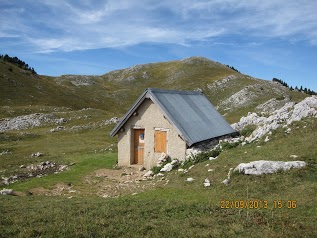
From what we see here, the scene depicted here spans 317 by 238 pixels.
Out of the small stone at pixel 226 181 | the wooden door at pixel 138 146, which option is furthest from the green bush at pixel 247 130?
the small stone at pixel 226 181

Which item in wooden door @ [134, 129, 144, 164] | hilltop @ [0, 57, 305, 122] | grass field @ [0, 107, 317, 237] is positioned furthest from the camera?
hilltop @ [0, 57, 305, 122]

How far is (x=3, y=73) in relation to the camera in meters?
87.9

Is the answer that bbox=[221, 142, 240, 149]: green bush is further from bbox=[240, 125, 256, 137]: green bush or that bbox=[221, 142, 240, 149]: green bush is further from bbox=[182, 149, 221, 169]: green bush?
bbox=[240, 125, 256, 137]: green bush

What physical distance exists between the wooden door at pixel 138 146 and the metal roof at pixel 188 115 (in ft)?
4.86

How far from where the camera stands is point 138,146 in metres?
26.9

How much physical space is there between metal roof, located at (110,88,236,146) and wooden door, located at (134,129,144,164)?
1.48 meters

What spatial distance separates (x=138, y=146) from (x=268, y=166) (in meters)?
12.7

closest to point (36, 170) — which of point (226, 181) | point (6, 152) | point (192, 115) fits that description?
point (6, 152)

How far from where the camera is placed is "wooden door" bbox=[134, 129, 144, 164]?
26703 mm

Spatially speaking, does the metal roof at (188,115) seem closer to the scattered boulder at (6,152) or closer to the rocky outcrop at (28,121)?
the scattered boulder at (6,152)

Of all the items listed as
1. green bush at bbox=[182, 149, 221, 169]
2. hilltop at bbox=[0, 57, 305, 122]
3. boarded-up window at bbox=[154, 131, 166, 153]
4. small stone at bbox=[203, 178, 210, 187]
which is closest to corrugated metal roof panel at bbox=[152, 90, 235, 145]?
green bush at bbox=[182, 149, 221, 169]

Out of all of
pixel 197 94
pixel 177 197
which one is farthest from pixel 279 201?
pixel 197 94

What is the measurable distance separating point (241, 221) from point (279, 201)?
10.7 feet

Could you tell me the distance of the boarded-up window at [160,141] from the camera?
25.0 m
